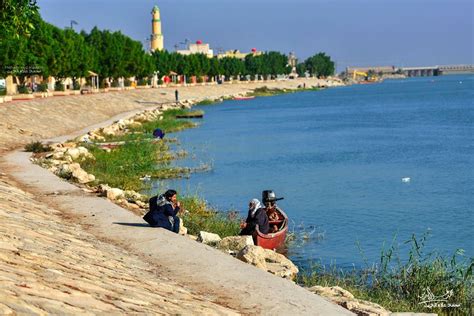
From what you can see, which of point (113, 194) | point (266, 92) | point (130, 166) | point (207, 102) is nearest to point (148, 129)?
point (130, 166)

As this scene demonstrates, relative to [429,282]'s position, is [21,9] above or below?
above

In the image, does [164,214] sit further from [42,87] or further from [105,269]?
[42,87]

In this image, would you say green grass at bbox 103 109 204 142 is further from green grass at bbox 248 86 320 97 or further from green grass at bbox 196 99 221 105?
green grass at bbox 248 86 320 97

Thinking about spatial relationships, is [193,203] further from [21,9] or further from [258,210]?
[21,9]

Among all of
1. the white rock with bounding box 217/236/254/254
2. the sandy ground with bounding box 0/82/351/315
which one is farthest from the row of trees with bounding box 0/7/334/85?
the white rock with bounding box 217/236/254/254

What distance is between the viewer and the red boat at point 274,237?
730 inches

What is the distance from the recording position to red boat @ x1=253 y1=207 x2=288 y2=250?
18.5 m

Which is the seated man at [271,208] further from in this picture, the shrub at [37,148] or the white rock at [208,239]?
the shrub at [37,148]

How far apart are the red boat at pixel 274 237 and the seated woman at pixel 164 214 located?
2.34 m

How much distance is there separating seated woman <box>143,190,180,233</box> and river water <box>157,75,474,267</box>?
396 centimetres

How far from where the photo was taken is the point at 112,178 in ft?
98.8

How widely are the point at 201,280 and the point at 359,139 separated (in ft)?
160

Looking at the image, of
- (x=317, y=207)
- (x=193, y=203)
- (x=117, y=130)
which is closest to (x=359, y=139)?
(x=117, y=130)

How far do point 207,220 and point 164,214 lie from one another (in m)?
4.97
